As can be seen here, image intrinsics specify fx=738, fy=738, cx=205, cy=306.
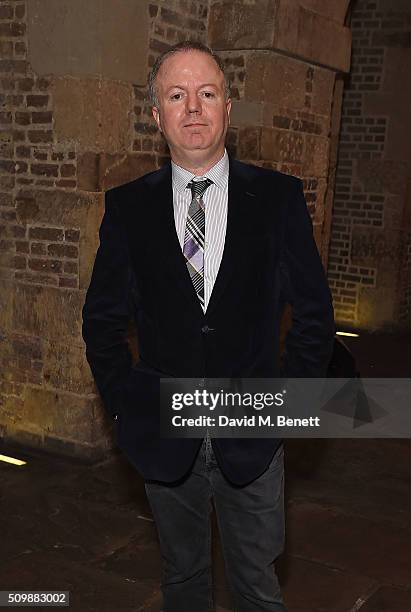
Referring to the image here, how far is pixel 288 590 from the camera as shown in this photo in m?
3.26

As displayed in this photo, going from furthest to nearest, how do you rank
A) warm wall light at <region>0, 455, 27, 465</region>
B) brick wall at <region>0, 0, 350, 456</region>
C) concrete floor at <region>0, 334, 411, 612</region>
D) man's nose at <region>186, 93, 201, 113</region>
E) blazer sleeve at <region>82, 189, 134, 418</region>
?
1. warm wall light at <region>0, 455, 27, 465</region>
2. brick wall at <region>0, 0, 350, 456</region>
3. concrete floor at <region>0, 334, 411, 612</region>
4. blazer sleeve at <region>82, 189, 134, 418</region>
5. man's nose at <region>186, 93, 201, 113</region>

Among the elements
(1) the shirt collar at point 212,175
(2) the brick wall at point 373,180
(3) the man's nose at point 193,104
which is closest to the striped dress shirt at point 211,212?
(1) the shirt collar at point 212,175

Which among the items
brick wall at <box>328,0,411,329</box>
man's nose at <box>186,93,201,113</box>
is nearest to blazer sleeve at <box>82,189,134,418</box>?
man's nose at <box>186,93,201,113</box>

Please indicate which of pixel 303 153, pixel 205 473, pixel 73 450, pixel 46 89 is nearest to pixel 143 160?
pixel 46 89

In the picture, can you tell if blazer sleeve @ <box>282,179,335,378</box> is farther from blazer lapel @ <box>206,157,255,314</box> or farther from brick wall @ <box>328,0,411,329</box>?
brick wall @ <box>328,0,411,329</box>

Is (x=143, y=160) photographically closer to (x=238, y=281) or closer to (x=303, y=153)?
(x=303, y=153)

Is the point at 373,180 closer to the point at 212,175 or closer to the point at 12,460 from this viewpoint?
the point at 12,460

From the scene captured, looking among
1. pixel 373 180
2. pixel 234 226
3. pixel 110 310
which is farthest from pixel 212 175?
pixel 373 180

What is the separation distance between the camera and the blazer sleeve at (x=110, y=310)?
229 centimetres

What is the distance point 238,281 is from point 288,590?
1.74 meters

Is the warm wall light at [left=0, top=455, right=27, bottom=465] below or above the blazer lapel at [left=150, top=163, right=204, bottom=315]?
below

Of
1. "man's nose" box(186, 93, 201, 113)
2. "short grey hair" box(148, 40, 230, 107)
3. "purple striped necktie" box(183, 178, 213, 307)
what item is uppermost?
"short grey hair" box(148, 40, 230, 107)

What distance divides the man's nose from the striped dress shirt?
0.63 ft

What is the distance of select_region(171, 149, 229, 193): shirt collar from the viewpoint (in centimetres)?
221
